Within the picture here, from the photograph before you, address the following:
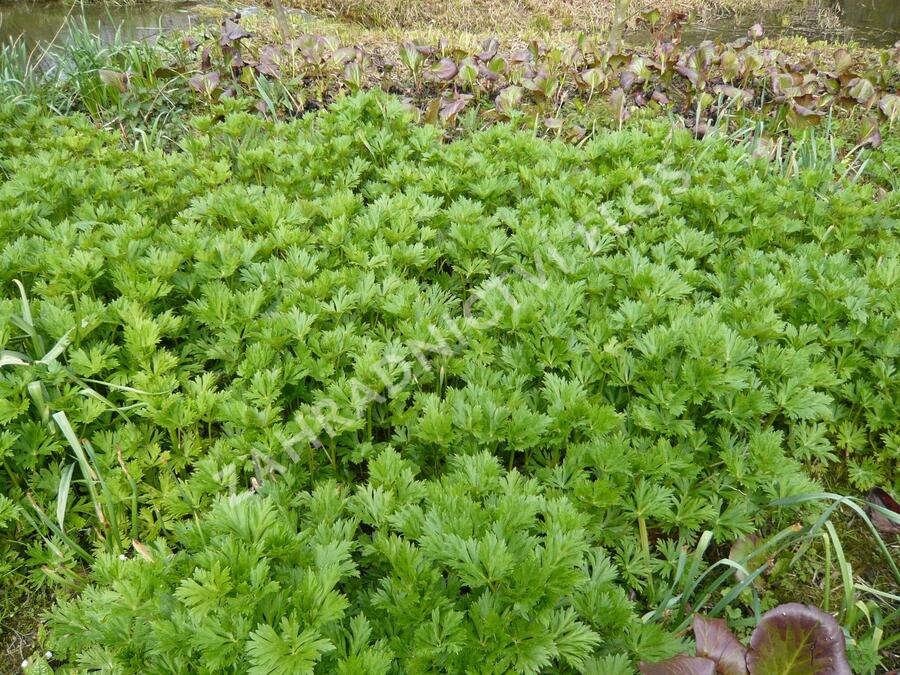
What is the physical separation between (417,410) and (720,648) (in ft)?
3.66

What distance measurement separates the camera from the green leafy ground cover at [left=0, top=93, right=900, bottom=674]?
140cm

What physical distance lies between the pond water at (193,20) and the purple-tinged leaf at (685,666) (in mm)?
9491

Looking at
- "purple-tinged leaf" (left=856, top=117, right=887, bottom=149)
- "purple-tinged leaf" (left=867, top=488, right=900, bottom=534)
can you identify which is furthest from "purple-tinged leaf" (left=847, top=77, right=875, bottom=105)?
"purple-tinged leaf" (left=867, top=488, right=900, bottom=534)

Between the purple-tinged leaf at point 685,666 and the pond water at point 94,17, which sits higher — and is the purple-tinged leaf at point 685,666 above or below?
below

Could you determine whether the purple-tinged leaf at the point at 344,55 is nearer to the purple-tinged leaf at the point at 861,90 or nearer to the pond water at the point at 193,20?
the purple-tinged leaf at the point at 861,90

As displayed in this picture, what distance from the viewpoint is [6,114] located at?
366 cm

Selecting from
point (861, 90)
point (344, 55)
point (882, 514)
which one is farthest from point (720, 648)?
point (861, 90)

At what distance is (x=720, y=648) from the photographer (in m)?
1.48

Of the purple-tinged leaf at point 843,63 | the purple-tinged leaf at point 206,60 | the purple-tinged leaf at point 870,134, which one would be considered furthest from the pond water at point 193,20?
the purple-tinged leaf at point 870,134

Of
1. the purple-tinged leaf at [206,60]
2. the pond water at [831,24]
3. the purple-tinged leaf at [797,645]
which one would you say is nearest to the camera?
the purple-tinged leaf at [797,645]

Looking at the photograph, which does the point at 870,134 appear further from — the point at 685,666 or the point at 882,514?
the point at 685,666

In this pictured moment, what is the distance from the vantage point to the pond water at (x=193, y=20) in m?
8.70

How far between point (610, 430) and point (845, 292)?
126 cm

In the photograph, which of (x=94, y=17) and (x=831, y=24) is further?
(x=831, y=24)
